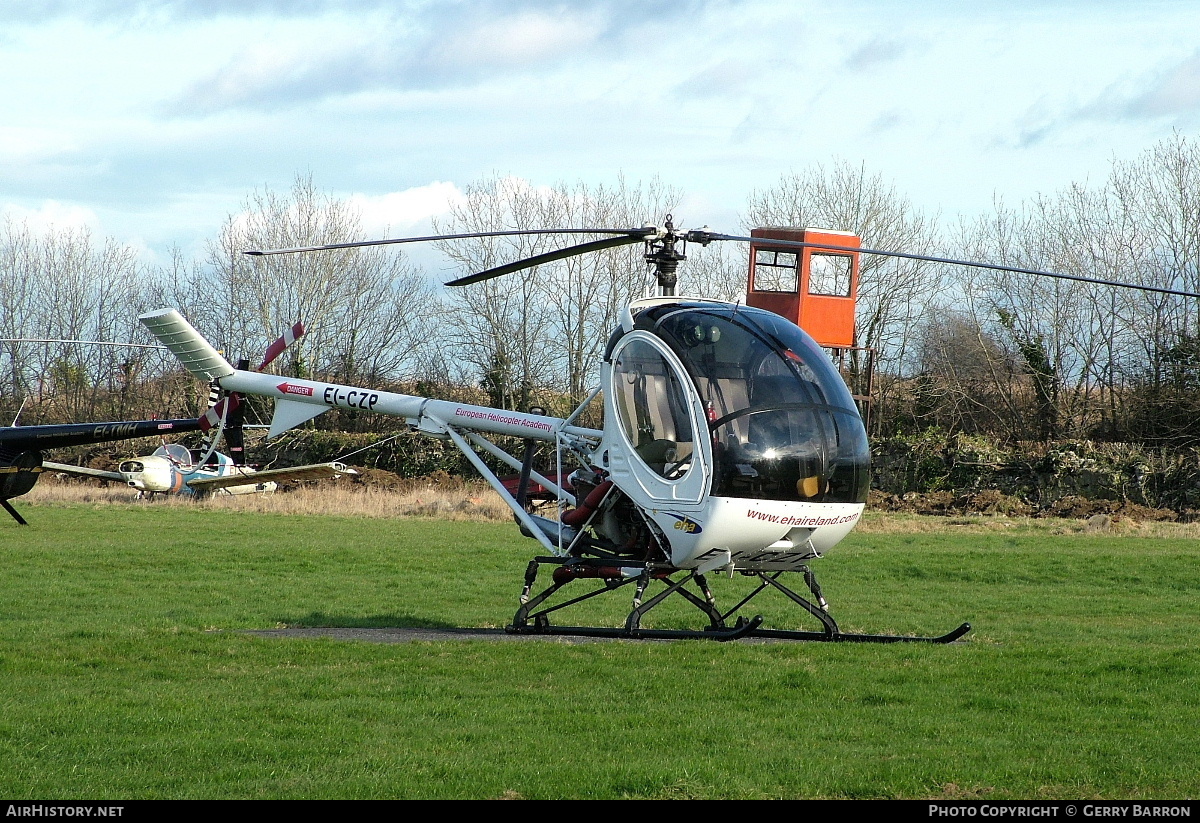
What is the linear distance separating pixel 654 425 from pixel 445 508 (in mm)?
20583

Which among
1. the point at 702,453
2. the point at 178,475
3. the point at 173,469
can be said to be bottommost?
the point at 178,475

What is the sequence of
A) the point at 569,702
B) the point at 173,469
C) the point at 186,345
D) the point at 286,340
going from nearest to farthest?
the point at 569,702 → the point at 186,345 → the point at 286,340 → the point at 173,469

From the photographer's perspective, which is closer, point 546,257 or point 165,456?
point 546,257

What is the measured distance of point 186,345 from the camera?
1439cm

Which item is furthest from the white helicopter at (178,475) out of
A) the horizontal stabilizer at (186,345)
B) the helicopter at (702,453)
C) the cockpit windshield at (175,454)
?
the helicopter at (702,453)

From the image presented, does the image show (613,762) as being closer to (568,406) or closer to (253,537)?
(253,537)

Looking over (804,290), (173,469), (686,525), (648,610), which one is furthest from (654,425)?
(173,469)

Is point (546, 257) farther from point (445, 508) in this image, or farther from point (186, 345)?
point (445, 508)

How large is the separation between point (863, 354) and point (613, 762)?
118 ft

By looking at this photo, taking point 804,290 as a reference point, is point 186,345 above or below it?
below

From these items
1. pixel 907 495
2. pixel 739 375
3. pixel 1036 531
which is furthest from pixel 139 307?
pixel 739 375

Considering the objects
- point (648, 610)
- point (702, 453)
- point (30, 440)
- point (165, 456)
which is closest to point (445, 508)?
point (165, 456)

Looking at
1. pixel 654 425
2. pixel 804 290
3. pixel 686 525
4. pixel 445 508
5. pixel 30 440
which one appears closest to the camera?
pixel 686 525

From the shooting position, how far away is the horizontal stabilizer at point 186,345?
1438 centimetres
